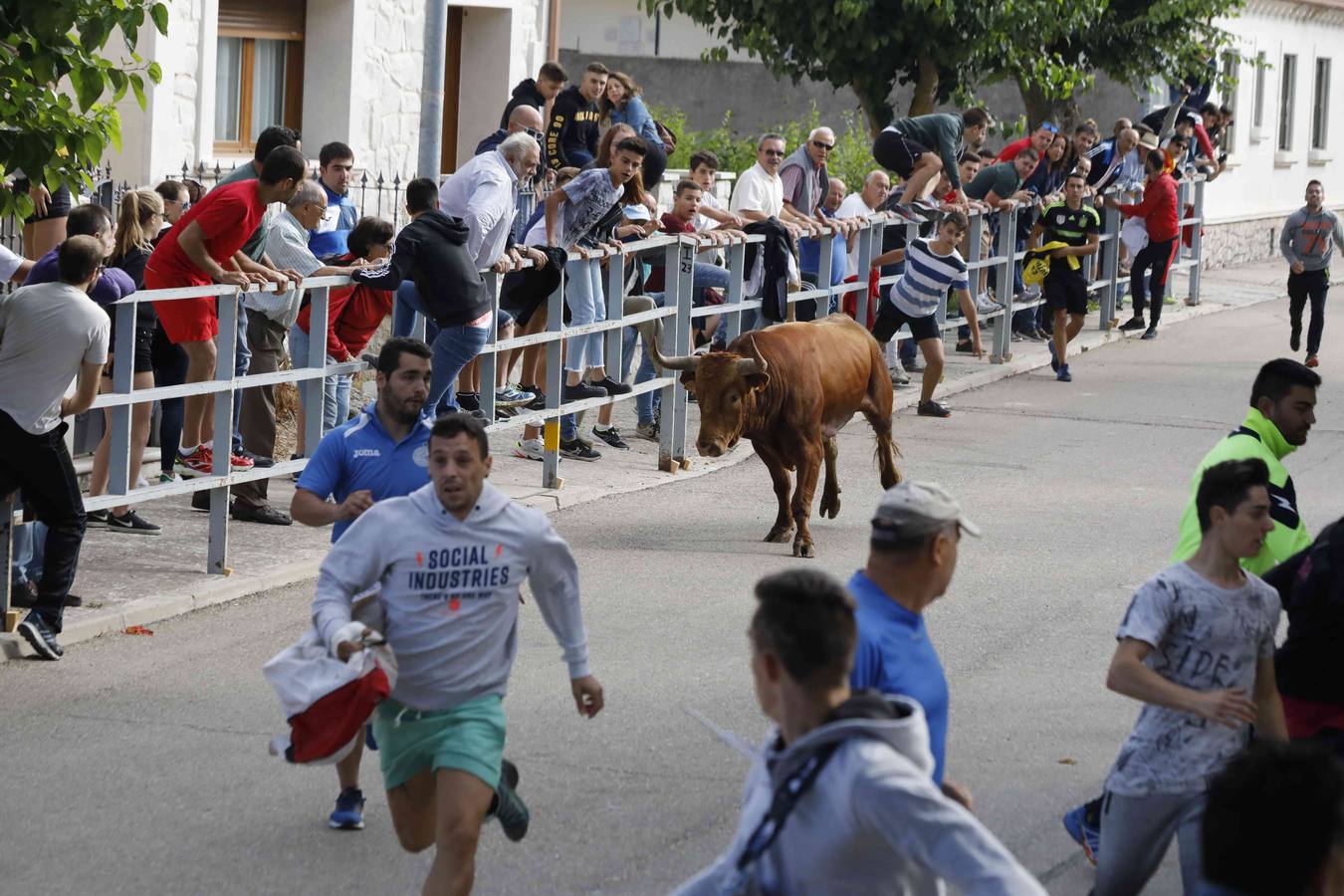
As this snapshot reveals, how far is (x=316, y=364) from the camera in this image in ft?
36.7

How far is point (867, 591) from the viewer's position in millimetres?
4785

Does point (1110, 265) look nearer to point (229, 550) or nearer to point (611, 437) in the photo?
point (611, 437)

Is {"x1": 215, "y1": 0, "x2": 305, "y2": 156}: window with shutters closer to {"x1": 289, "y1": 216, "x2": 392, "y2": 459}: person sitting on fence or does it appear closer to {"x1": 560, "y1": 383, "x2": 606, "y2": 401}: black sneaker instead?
{"x1": 560, "y1": 383, "x2": 606, "y2": 401}: black sneaker

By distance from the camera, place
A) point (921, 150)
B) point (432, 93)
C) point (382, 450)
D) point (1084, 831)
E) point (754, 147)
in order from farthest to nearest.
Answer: point (754, 147) < point (921, 150) < point (432, 93) < point (382, 450) < point (1084, 831)

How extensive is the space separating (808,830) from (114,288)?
21.9ft

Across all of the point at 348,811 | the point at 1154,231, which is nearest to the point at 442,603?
the point at 348,811

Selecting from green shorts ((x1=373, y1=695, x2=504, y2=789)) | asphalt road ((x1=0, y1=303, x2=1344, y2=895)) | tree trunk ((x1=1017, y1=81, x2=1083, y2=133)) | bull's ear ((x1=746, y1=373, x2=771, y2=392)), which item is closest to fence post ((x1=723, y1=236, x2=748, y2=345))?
asphalt road ((x1=0, y1=303, x2=1344, y2=895))

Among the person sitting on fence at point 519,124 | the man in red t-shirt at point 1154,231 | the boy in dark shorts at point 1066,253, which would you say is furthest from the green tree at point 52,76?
the man in red t-shirt at point 1154,231

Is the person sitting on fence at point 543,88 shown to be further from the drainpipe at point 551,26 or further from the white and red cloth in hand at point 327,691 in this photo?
the white and red cloth in hand at point 327,691

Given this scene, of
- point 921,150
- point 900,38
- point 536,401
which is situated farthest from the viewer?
point 900,38

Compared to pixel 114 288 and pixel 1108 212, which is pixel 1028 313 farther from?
pixel 114 288

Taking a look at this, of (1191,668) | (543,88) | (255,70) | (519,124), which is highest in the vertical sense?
(255,70)

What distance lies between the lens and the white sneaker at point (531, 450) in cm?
1424

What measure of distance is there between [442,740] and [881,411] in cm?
807
